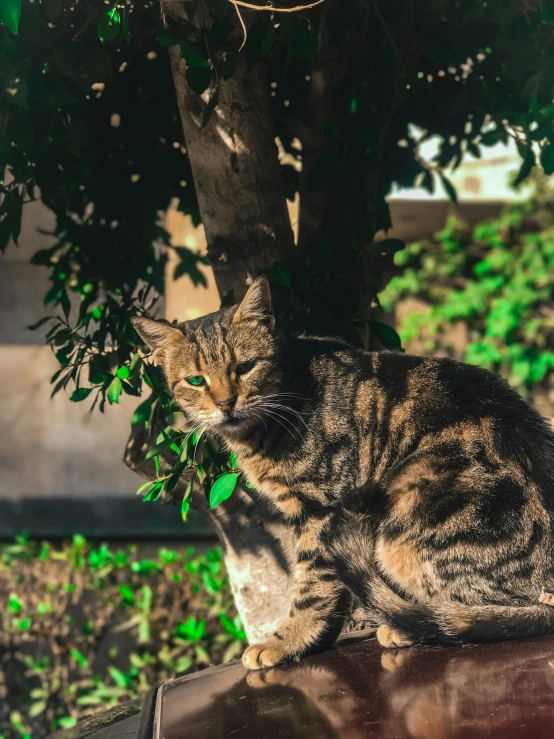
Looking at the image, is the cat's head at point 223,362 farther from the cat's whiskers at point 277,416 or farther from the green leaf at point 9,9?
the green leaf at point 9,9

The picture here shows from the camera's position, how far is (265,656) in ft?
7.91

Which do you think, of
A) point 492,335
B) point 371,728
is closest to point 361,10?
point 371,728

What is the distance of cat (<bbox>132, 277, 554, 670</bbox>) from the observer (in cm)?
239

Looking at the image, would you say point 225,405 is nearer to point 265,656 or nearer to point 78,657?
point 265,656

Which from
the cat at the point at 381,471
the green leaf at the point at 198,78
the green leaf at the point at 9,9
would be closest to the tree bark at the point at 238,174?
the cat at the point at 381,471

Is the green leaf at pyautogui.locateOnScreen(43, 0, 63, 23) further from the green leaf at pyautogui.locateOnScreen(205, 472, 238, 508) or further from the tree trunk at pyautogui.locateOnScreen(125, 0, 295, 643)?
the green leaf at pyautogui.locateOnScreen(205, 472, 238, 508)

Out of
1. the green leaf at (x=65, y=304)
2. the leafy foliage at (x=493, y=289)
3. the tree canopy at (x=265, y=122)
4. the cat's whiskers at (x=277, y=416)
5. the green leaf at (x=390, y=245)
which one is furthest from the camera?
the leafy foliage at (x=493, y=289)

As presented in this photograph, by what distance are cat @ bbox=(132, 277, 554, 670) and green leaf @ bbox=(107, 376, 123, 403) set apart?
6.8 inches

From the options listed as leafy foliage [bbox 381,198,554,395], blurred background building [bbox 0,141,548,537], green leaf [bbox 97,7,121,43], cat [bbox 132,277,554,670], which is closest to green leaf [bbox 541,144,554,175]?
cat [bbox 132,277,554,670]

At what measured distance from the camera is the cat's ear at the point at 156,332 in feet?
8.95

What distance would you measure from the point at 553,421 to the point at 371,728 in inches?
91.8

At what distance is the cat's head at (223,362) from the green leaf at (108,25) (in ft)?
3.02

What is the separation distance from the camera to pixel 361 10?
303 centimetres

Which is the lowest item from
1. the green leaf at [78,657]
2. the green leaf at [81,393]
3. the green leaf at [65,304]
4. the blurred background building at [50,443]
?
the green leaf at [78,657]
